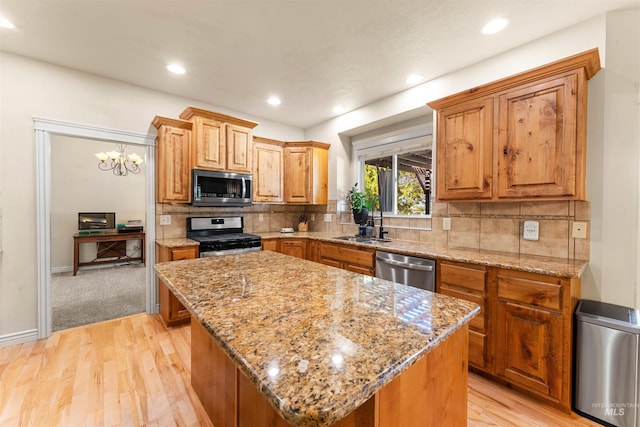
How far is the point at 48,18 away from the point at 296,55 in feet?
6.13

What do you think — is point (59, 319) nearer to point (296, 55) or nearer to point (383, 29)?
point (296, 55)

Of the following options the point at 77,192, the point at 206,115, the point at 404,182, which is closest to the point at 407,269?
the point at 404,182

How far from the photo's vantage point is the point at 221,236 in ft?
11.7

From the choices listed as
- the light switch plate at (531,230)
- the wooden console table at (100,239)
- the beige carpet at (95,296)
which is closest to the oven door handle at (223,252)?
the beige carpet at (95,296)

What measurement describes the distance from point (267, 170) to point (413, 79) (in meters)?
2.25

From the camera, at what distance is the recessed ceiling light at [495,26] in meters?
A: 1.98

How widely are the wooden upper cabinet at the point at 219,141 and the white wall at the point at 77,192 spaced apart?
2.97 m

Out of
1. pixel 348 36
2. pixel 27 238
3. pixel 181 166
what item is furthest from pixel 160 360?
pixel 348 36

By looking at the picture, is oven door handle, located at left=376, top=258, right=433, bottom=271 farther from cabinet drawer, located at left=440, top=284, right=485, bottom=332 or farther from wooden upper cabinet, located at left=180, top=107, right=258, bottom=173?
wooden upper cabinet, located at left=180, top=107, right=258, bottom=173

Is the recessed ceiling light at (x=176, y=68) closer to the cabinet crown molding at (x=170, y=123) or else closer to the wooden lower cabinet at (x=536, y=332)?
the cabinet crown molding at (x=170, y=123)

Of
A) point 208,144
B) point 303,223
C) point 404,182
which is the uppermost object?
point 208,144

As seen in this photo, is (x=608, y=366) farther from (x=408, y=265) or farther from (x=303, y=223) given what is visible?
(x=303, y=223)

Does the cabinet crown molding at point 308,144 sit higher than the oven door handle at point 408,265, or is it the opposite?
the cabinet crown molding at point 308,144

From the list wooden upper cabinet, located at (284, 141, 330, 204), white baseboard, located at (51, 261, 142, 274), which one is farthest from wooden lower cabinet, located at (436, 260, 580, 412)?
white baseboard, located at (51, 261, 142, 274)
